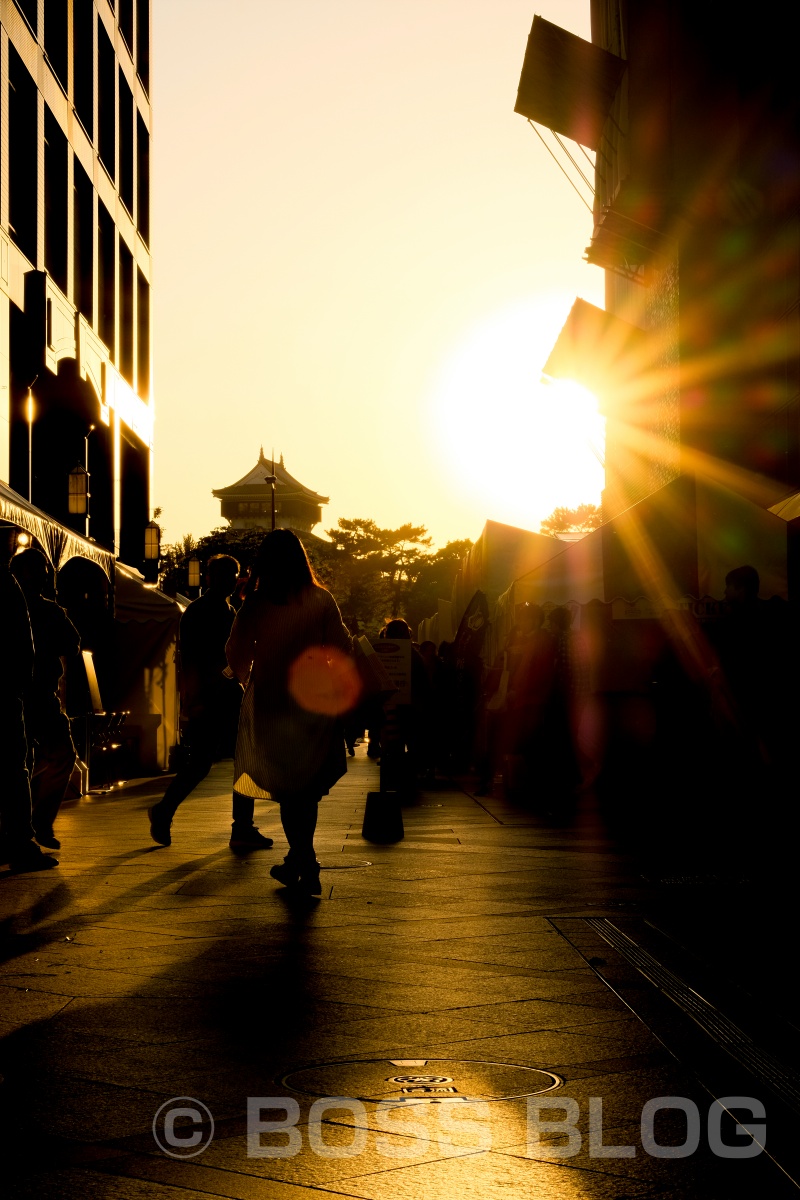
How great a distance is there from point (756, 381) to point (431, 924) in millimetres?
17145

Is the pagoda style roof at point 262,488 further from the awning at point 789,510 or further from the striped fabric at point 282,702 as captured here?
the striped fabric at point 282,702

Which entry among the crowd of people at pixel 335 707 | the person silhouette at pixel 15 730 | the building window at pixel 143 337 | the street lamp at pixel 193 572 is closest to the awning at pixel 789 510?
the crowd of people at pixel 335 707

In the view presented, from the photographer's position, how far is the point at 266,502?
11931 centimetres

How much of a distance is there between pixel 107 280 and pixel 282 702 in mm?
25956

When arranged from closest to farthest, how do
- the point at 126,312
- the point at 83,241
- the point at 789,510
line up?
the point at 789,510, the point at 83,241, the point at 126,312

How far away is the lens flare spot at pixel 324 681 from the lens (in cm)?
732

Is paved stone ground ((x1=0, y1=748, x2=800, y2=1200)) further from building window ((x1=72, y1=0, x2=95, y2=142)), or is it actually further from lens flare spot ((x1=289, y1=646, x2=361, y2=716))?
building window ((x1=72, y1=0, x2=95, y2=142))

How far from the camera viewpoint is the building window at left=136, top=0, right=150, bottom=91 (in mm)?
36156

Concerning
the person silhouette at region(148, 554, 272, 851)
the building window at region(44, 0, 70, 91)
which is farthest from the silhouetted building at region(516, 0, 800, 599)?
the building window at region(44, 0, 70, 91)

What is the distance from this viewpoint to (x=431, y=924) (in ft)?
20.6

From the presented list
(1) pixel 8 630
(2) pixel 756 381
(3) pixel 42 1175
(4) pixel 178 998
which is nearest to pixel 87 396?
(2) pixel 756 381

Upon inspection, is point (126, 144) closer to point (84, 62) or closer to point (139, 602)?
point (84, 62)

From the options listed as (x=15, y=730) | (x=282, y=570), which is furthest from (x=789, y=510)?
(x=15, y=730)

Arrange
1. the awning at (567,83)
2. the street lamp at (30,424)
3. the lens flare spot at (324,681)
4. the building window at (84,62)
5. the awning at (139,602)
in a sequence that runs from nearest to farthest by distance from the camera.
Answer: the lens flare spot at (324,681)
the awning at (139,602)
the street lamp at (30,424)
the building window at (84,62)
the awning at (567,83)
